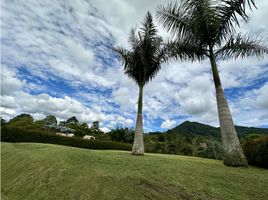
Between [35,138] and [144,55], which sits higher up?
[144,55]

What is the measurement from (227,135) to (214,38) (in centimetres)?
477

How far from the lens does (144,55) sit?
1230 centimetres

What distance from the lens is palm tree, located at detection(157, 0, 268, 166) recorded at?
806cm

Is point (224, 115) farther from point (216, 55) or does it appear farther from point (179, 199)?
point (179, 199)

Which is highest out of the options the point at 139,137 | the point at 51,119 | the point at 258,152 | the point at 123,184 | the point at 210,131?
the point at 51,119

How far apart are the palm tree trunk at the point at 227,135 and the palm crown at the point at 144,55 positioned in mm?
4567

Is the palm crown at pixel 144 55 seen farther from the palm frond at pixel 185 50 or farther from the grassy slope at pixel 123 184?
the grassy slope at pixel 123 184

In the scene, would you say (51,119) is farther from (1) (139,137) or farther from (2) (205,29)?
(2) (205,29)

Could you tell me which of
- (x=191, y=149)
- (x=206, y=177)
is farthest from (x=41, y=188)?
(x=191, y=149)

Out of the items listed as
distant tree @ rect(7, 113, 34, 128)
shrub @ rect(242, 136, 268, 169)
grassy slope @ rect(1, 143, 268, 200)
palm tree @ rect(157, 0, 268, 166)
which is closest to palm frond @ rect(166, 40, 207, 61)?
palm tree @ rect(157, 0, 268, 166)

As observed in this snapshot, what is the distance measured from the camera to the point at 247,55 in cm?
905

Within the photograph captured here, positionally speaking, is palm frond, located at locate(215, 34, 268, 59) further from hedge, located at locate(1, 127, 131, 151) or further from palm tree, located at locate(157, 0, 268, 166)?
hedge, located at locate(1, 127, 131, 151)

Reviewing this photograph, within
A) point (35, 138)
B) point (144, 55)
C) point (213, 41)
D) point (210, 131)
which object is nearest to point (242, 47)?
point (213, 41)

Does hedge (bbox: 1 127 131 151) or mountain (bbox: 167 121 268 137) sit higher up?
mountain (bbox: 167 121 268 137)
